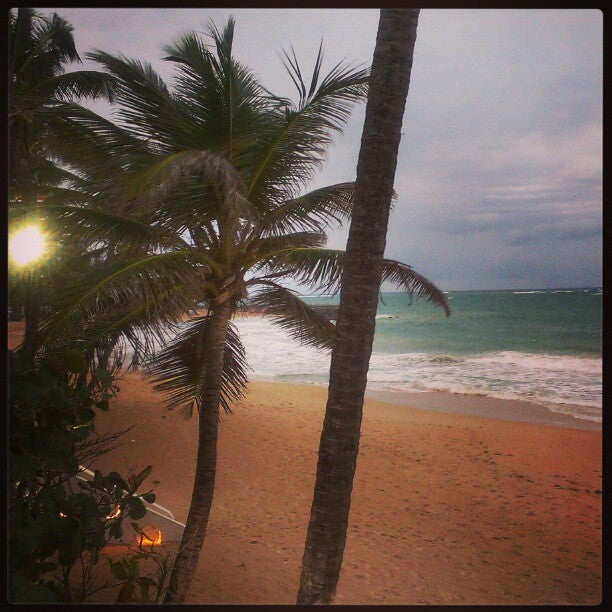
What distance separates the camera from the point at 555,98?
495cm

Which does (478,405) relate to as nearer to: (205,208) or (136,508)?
(205,208)

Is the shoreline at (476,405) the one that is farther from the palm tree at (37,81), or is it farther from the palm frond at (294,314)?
the palm frond at (294,314)

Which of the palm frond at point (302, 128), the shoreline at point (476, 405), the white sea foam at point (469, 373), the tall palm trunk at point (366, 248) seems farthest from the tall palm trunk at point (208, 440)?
the white sea foam at point (469, 373)

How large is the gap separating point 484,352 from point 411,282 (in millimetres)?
22824

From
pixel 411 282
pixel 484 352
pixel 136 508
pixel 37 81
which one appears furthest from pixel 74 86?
pixel 484 352

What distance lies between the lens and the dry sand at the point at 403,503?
185 inches

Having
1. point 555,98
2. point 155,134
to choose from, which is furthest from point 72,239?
point 555,98

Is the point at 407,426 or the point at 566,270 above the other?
the point at 566,270

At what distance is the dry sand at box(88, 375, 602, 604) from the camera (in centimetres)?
469

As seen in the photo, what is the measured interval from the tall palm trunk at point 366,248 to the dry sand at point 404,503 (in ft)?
8.48

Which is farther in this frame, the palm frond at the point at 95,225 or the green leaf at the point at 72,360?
the palm frond at the point at 95,225

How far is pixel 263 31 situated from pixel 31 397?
223cm

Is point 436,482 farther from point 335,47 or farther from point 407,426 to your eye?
point 335,47

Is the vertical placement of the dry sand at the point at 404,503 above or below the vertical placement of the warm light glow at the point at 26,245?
below
